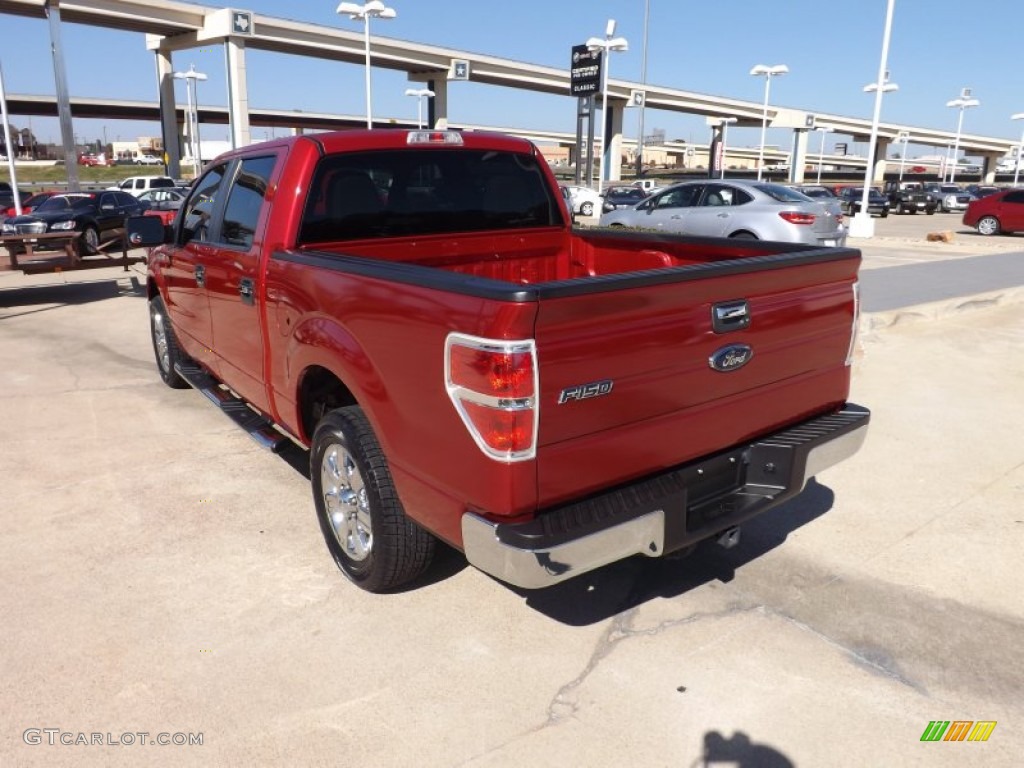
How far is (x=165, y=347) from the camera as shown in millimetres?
6750

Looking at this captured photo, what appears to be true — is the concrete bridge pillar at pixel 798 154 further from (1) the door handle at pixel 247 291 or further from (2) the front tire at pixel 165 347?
(1) the door handle at pixel 247 291

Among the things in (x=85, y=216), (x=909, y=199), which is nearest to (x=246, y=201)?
(x=85, y=216)

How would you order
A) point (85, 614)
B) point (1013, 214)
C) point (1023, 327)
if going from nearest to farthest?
point (85, 614) → point (1023, 327) → point (1013, 214)

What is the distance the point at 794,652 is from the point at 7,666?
3.08 meters

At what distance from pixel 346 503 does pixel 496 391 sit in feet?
4.59

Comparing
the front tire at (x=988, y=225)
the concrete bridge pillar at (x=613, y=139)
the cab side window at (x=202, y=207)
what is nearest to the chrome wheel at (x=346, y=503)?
the cab side window at (x=202, y=207)

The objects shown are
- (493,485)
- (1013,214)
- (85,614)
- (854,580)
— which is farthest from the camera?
(1013,214)

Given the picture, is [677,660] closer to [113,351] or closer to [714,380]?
[714,380]

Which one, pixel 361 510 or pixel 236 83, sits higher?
pixel 236 83

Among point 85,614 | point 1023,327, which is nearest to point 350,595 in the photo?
point 85,614

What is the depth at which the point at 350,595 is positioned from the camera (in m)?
3.62

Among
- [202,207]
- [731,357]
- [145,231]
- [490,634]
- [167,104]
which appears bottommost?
[490,634]

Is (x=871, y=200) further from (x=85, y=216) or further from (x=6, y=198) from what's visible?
(x=6, y=198)

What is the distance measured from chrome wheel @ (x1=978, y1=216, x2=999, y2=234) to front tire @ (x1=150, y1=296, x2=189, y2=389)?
26391 mm
